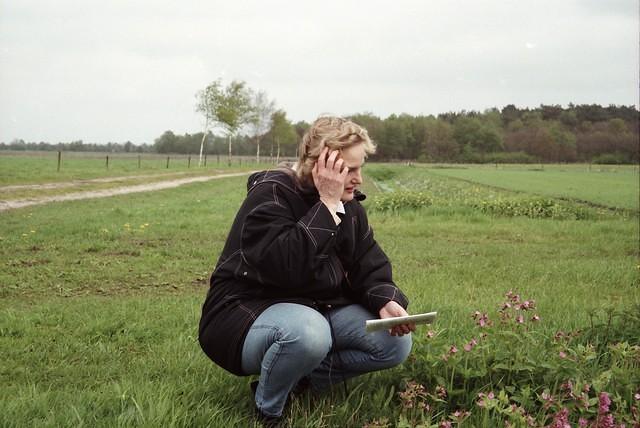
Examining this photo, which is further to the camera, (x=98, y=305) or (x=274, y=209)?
(x=98, y=305)

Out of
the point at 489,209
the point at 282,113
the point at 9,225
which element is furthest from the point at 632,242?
the point at 282,113

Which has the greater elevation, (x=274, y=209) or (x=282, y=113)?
(x=282, y=113)

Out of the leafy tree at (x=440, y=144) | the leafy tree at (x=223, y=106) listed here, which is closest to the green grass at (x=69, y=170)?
the leafy tree at (x=223, y=106)

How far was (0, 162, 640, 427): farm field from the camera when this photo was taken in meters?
2.75

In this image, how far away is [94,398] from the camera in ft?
9.20

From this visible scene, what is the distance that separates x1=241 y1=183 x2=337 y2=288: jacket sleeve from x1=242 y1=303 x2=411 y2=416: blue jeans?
0.59ft

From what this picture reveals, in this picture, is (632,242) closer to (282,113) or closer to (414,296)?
(414,296)

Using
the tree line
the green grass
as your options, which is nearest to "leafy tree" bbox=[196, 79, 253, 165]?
the green grass

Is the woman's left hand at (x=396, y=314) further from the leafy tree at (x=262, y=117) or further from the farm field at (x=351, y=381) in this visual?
the leafy tree at (x=262, y=117)

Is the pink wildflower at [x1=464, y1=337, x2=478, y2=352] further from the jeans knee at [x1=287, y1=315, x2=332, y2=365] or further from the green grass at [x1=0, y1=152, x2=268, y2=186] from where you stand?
the green grass at [x1=0, y1=152, x2=268, y2=186]

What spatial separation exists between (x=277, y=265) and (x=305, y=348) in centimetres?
38

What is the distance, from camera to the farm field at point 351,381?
108 inches

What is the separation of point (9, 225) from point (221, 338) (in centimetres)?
897

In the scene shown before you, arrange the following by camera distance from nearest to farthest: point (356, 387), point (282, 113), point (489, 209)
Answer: point (356, 387) < point (489, 209) < point (282, 113)
